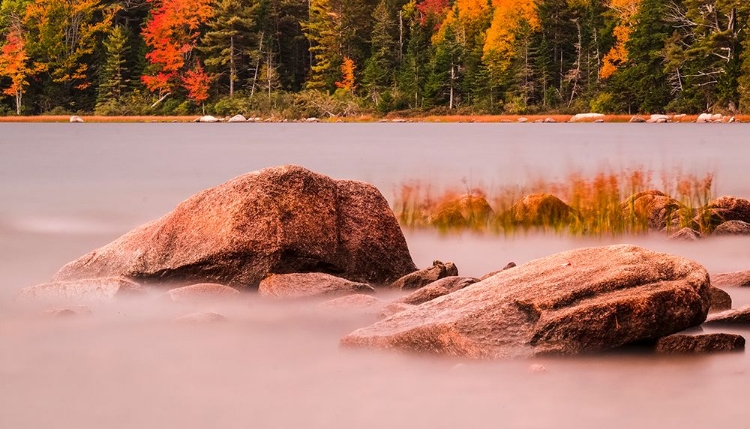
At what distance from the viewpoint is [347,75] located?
82.8 m

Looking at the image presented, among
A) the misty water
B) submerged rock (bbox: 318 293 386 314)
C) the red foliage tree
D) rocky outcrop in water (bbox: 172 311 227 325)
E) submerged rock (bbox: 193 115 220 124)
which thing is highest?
the red foliage tree

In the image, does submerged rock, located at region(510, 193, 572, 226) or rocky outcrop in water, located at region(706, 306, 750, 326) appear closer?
rocky outcrop in water, located at region(706, 306, 750, 326)

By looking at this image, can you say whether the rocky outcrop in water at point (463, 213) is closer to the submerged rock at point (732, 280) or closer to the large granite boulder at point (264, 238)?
the large granite boulder at point (264, 238)

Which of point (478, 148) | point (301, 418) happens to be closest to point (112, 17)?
point (478, 148)

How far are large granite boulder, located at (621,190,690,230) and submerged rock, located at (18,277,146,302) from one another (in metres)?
6.42

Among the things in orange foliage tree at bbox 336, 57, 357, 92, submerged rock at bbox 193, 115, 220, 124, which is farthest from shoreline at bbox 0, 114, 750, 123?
orange foliage tree at bbox 336, 57, 357, 92

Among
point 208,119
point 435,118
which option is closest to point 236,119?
point 208,119

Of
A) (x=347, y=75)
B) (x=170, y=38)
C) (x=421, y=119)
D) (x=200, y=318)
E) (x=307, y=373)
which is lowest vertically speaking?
(x=421, y=119)

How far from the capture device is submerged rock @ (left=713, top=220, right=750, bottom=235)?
1191 centimetres

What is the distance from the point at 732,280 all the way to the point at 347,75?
246ft

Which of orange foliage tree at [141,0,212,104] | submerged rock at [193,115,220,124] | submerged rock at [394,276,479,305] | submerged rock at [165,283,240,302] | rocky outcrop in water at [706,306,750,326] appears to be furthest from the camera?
orange foliage tree at [141,0,212,104]

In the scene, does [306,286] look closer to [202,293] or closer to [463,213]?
[202,293]

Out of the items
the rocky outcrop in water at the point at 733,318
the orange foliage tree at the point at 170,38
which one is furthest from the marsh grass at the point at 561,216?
the orange foliage tree at the point at 170,38

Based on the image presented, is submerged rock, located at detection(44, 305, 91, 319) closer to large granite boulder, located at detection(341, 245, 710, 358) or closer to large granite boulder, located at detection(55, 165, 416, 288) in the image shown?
large granite boulder, located at detection(55, 165, 416, 288)
